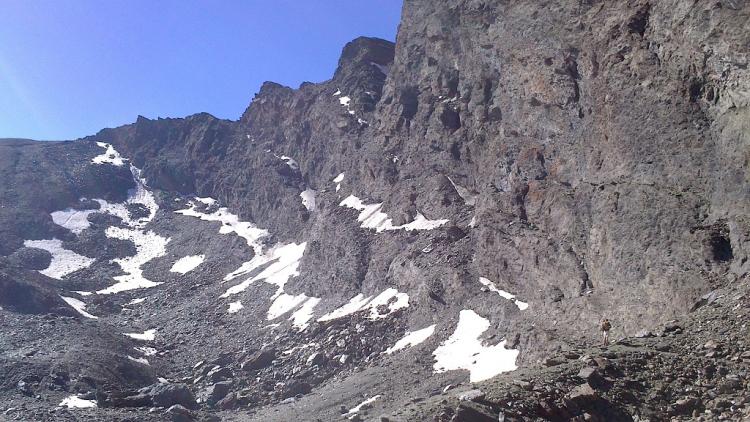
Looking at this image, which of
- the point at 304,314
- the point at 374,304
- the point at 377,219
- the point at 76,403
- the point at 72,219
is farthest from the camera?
the point at 72,219

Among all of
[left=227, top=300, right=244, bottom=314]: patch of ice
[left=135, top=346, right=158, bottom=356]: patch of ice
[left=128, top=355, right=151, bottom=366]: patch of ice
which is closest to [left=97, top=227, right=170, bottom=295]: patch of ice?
[left=227, top=300, right=244, bottom=314]: patch of ice

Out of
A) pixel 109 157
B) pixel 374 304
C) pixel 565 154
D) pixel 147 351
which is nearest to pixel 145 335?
pixel 147 351

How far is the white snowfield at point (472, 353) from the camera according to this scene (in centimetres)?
3588

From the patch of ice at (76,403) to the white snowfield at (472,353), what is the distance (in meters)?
23.0

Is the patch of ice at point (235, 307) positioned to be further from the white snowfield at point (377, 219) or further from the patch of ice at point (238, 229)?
the white snowfield at point (377, 219)

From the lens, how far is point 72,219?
118 m

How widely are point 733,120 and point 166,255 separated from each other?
3524 inches

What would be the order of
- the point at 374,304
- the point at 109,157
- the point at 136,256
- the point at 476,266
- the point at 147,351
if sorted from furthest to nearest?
the point at 109,157
the point at 136,256
the point at 147,351
the point at 374,304
the point at 476,266

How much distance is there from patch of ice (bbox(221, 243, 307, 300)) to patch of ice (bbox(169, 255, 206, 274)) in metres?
11.6

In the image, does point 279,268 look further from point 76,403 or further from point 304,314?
point 76,403

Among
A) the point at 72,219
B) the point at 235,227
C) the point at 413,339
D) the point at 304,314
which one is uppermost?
the point at 72,219

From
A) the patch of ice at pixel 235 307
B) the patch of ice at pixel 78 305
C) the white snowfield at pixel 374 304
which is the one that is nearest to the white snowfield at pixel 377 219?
the white snowfield at pixel 374 304

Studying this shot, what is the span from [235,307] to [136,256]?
4170 centimetres

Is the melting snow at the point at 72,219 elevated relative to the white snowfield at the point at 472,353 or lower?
elevated
